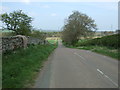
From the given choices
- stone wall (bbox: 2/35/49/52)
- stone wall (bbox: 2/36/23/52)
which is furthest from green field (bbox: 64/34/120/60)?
stone wall (bbox: 2/36/23/52)

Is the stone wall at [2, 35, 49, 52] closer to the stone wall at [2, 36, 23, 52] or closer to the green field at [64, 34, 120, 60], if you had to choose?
the stone wall at [2, 36, 23, 52]

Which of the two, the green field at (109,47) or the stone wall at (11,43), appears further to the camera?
the green field at (109,47)

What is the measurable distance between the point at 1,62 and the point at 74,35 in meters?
72.1

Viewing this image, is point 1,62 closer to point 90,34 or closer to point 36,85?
point 36,85

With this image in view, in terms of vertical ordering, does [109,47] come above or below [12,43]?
below

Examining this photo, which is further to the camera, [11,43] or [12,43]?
[12,43]

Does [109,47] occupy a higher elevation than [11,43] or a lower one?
lower

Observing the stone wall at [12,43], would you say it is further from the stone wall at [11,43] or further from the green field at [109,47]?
the green field at [109,47]

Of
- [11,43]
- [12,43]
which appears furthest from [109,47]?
[11,43]

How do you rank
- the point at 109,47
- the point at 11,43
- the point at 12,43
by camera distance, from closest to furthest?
the point at 11,43 < the point at 12,43 < the point at 109,47

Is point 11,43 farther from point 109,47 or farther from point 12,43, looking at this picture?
point 109,47

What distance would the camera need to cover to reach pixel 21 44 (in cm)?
2092

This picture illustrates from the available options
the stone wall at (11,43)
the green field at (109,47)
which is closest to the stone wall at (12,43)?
the stone wall at (11,43)

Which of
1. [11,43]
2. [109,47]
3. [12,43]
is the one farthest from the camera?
[109,47]
